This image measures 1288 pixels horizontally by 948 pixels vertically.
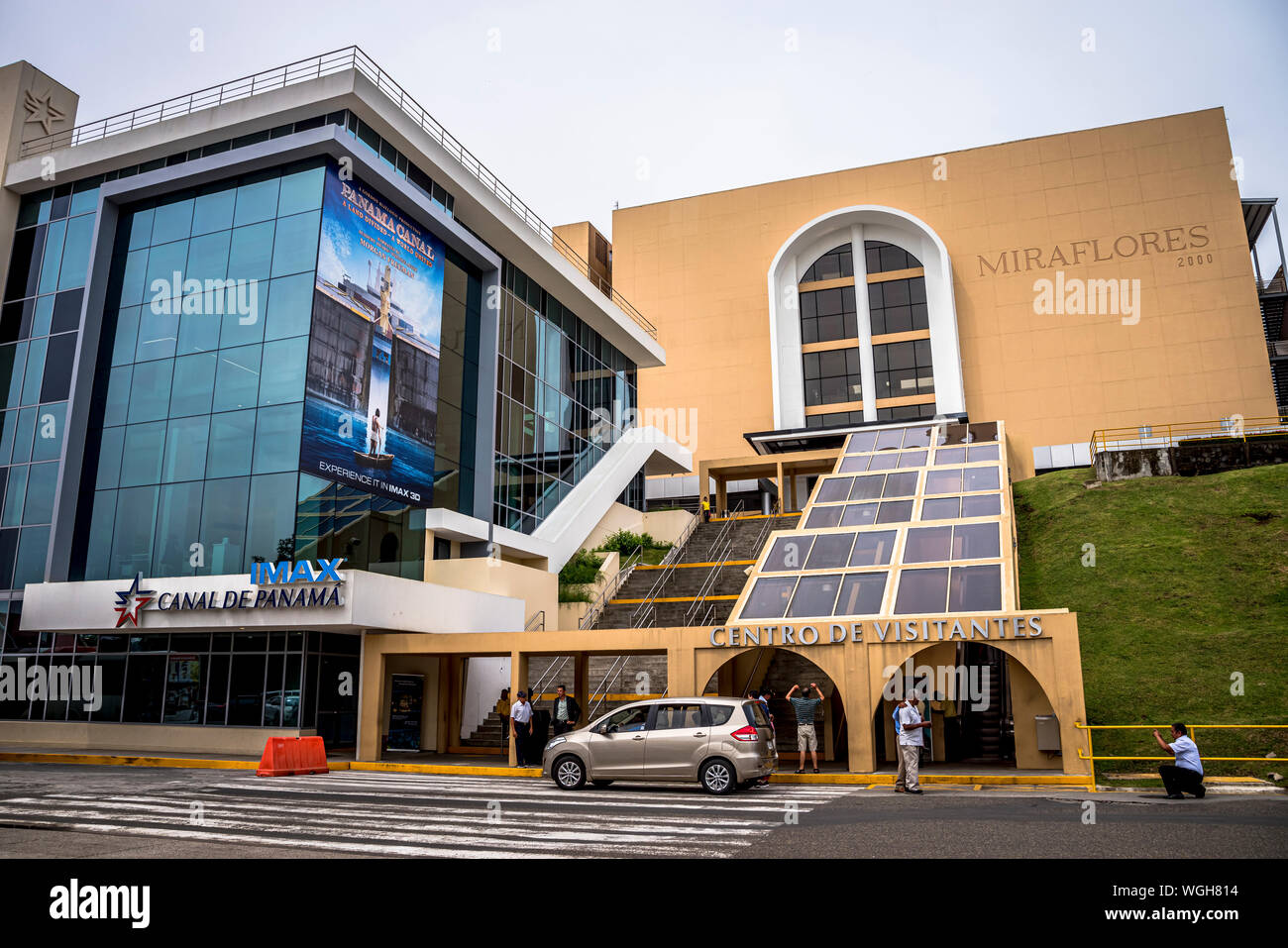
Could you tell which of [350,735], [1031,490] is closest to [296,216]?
[350,735]

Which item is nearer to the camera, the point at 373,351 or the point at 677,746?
the point at 677,746

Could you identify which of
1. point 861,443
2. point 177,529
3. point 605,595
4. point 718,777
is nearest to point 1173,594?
point 861,443

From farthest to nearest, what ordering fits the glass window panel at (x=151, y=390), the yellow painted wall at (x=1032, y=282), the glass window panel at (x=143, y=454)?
the yellow painted wall at (x=1032, y=282) < the glass window panel at (x=151, y=390) < the glass window panel at (x=143, y=454)

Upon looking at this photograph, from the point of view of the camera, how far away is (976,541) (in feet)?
76.0

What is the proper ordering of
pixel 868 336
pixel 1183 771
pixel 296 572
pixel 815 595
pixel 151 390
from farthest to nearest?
pixel 868 336
pixel 151 390
pixel 296 572
pixel 815 595
pixel 1183 771

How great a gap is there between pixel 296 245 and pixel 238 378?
168 inches

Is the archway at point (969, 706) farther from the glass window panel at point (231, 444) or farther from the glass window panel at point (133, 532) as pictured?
the glass window panel at point (133, 532)

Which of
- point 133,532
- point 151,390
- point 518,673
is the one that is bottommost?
point 518,673

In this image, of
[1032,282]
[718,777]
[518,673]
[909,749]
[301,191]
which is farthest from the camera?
[1032,282]

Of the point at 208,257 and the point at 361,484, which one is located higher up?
the point at 208,257

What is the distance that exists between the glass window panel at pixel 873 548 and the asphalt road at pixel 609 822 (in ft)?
22.7

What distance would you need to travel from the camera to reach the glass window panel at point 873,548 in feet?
74.8

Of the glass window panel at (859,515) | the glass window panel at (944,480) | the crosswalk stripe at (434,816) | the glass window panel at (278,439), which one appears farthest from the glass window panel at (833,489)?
the glass window panel at (278,439)

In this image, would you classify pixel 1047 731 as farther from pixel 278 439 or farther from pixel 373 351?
pixel 373 351
